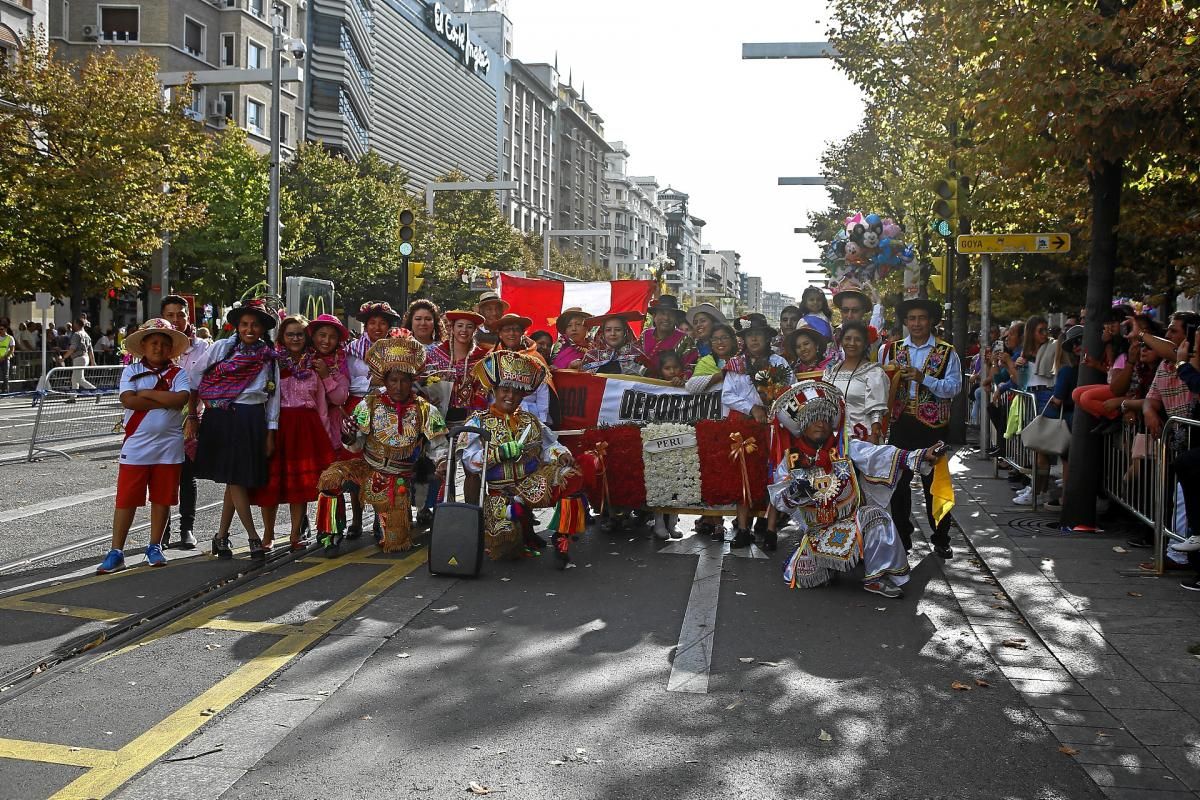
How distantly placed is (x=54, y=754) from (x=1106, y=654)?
488cm

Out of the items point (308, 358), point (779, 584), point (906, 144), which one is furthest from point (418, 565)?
point (906, 144)

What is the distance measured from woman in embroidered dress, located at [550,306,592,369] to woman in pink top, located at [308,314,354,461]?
7.06 feet

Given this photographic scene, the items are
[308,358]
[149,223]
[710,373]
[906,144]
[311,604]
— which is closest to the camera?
[311,604]

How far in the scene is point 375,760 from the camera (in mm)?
4383

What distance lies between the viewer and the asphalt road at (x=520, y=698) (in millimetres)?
4250

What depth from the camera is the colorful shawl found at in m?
8.38

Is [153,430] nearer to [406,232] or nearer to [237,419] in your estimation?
[237,419]

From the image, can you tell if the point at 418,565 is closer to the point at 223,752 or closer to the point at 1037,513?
the point at 223,752

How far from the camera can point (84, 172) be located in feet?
98.3

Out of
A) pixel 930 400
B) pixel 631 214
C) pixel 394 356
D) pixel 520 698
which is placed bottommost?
pixel 520 698

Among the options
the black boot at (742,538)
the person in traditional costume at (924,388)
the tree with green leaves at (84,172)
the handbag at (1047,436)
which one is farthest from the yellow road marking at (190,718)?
the tree with green leaves at (84,172)

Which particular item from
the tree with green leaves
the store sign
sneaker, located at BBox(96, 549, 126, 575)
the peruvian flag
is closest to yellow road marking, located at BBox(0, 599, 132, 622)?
sneaker, located at BBox(96, 549, 126, 575)

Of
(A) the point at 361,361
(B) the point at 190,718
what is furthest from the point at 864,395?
(B) the point at 190,718

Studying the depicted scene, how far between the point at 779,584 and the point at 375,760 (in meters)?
4.00
